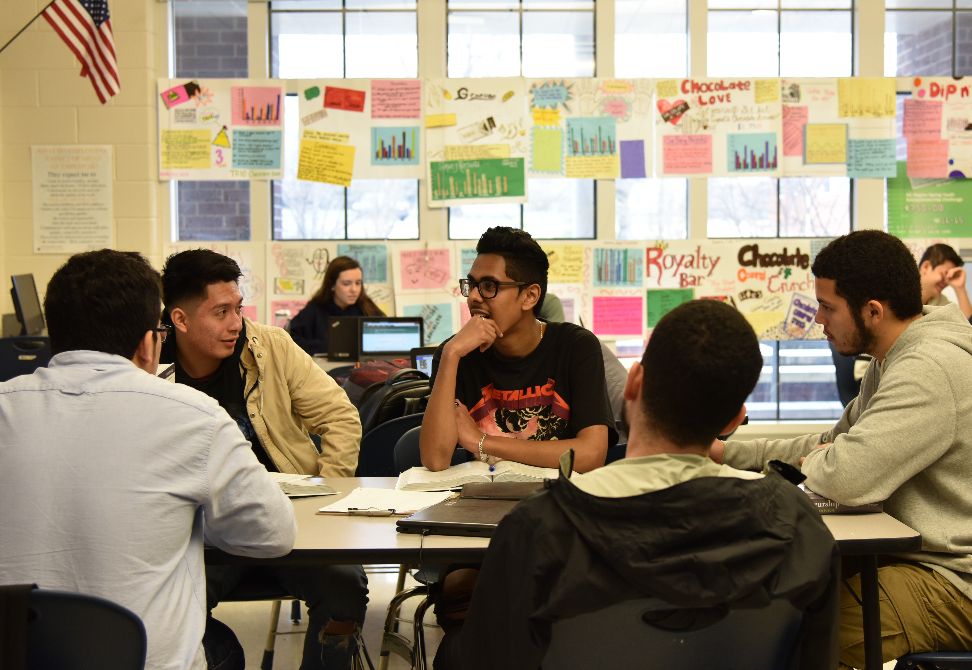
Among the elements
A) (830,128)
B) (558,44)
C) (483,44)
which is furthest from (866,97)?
(483,44)

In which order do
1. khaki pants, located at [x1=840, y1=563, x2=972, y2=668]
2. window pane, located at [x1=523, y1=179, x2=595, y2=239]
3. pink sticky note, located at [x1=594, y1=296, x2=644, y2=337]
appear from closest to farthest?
khaki pants, located at [x1=840, y1=563, x2=972, y2=668]
pink sticky note, located at [x1=594, y1=296, x2=644, y2=337]
window pane, located at [x1=523, y1=179, x2=595, y2=239]

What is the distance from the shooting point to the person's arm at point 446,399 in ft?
8.25

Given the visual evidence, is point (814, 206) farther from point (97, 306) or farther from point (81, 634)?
point (81, 634)

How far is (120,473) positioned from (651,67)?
5.29 meters

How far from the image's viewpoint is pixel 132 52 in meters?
6.05

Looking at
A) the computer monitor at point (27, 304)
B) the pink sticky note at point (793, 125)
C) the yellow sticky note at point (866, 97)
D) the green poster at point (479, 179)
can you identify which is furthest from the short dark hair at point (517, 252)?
the yellow sticky note at point (866, 97)

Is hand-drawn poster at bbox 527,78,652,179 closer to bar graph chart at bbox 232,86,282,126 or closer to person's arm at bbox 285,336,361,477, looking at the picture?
bar graph chart at bbox 232,86,282,126

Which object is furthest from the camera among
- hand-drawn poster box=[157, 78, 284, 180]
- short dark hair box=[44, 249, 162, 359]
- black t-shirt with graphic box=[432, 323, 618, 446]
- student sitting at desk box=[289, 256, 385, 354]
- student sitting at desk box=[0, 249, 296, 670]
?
hand-drawn poster box=[157, 78, 284, 180]

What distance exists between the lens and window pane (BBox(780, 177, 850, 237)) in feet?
20.8

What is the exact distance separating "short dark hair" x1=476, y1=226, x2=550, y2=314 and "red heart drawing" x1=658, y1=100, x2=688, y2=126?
11.9 feet

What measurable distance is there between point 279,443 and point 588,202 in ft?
12.8

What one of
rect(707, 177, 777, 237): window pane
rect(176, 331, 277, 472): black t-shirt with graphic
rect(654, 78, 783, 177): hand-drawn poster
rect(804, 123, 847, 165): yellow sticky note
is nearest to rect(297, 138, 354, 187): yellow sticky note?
rect(654, 78, 783, 177): hand-drawn poster

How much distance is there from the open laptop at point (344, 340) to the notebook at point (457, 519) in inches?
135

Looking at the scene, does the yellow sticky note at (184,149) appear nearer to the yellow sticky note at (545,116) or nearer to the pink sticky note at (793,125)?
the yellow sticky note at (545,116)
